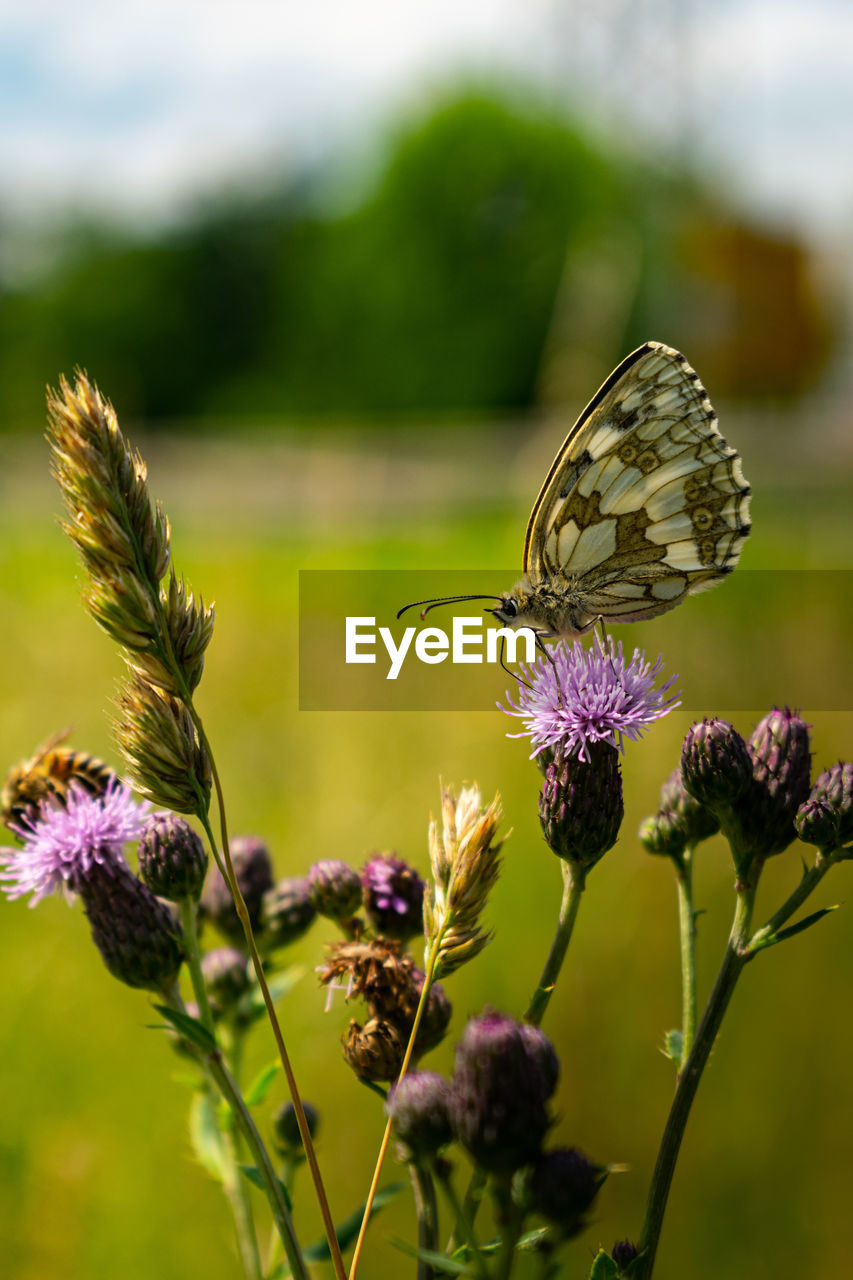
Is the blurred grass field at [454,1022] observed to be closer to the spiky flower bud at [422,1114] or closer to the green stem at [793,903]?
the green stem at [793,903]

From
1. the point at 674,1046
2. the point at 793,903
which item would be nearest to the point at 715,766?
the point at 793,903

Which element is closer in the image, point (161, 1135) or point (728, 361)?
point (161, 1135)

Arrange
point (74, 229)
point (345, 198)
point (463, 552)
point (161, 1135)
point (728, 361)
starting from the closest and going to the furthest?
point (161, 1135)
point (463, 552)
point (728, 361)
point (345, 198)
point (74, 229)

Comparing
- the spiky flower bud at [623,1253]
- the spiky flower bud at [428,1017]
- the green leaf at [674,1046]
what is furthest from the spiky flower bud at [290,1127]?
the spiky flower bud at [623,1253]

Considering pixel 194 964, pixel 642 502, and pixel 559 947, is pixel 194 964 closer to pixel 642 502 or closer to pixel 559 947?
pixel 559 947

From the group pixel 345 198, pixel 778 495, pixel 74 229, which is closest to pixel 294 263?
pixel 345 198

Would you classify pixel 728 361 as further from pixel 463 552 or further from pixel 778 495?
pixel 463 552
